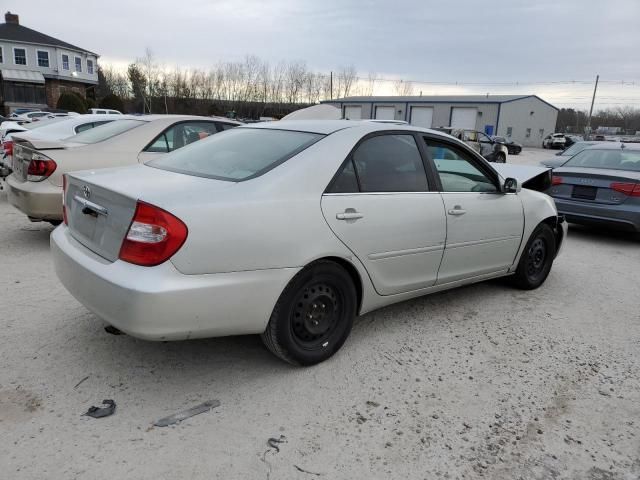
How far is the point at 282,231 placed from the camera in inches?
112

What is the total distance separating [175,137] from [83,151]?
3.74ft

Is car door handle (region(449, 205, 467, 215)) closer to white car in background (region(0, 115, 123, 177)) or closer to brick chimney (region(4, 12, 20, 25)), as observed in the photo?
white car in background (region(0, 115, 123, 177))

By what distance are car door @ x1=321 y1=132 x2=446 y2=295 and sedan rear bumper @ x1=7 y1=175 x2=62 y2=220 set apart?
11.8ft

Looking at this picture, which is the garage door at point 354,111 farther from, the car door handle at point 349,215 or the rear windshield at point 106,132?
the car door handle at point 349,215

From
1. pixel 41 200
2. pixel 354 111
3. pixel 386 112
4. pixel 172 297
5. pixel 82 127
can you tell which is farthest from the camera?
pixel 354 111

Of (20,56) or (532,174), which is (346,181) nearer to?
(532,174)

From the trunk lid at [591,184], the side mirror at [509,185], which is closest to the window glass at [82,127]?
the side mirror at [509,185]

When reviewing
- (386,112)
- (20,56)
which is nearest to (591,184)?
(386,112)

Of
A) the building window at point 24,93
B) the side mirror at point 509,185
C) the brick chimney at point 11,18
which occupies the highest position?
the brick chimney at point 11,18

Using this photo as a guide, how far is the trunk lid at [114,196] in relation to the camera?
2.68 metres

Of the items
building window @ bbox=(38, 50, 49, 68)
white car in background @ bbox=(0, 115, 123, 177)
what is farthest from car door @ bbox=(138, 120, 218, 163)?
building window @ bbox=(38, 50, 49, 68)

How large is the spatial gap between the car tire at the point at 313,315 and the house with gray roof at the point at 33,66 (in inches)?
2145

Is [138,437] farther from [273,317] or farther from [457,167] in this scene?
[457,167]

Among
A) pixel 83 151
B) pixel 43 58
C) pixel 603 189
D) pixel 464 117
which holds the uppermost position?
pixel 43 58
